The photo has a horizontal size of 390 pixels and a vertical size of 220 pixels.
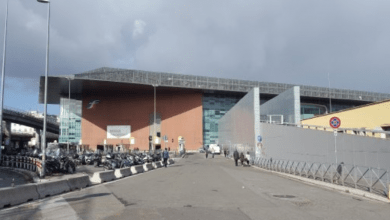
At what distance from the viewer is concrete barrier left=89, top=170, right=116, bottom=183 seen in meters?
16.3

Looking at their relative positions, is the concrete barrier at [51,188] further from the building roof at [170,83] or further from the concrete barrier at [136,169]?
the building roof at [170,83]

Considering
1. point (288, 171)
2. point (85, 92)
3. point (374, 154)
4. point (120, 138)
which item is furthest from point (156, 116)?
point (374, 154)

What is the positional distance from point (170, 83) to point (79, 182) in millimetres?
53271

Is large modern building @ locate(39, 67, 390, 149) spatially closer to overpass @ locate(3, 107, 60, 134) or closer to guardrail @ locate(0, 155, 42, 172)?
overpass @ locate(3, 107, 60, 134)

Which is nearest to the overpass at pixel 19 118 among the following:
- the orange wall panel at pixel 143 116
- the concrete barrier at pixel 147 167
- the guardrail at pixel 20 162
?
the orange wall panel at pixel 143 116

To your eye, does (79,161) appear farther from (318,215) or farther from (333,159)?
(318,215)

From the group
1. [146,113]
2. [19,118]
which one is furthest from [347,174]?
[19,118]

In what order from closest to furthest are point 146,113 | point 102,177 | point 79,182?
point 79,182 < point 102,177 < point 146,113

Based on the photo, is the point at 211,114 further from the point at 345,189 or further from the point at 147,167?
the point at 345,189

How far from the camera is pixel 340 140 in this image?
18.5 m

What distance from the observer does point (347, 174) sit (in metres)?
14.5

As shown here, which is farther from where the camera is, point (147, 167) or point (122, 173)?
point (147, 167)

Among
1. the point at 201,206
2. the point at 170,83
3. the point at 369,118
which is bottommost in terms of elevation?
the point at 201,206

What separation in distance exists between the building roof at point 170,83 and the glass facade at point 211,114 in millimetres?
4758
